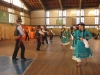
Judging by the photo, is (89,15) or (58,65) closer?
(58,65)

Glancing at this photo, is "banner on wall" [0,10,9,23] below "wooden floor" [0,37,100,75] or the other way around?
the other way around

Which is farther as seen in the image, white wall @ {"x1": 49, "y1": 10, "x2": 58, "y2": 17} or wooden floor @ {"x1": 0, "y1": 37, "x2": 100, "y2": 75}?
white wall @ {"x1": 49, "y1": 10, "x2": 58, "y2": 17}

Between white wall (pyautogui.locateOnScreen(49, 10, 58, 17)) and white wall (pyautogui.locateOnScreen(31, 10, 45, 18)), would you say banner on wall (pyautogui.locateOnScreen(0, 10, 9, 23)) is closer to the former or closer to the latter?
white wall (pyautogui.locateOnScreen(31, 10, 45, 18))

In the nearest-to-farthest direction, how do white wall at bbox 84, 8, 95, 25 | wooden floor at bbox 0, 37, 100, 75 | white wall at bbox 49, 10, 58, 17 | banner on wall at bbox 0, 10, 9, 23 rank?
wooden floor at bbox 0, 37, 100, 75 → banner on wall at bbox 0, 10, 9, 23 → white wall at bbox 84, 8, 95, 25 → white wall at bbox 49, 10, 58, 17

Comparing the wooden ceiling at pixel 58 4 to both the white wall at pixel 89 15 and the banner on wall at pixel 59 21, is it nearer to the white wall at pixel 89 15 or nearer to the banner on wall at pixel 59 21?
the white wall at pixel 89 15

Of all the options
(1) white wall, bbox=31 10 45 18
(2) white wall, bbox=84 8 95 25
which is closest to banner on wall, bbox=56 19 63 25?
(1) white wall, bbox=31 10 45 18

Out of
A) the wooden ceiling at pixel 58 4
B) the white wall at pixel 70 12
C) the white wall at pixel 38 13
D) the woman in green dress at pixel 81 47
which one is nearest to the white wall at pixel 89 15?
the wooden ceiling at pixel 58 4

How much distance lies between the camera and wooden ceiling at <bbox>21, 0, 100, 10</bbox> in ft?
90.7

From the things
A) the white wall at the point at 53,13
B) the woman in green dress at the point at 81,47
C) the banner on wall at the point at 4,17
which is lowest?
the woman in green dress at the point at 81,47

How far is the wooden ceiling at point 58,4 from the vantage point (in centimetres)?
2763

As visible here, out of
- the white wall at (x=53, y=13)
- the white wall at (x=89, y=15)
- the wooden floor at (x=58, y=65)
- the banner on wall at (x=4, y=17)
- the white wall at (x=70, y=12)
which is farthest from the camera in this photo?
the white wall at (x=53, y=13)

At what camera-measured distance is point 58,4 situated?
29078 mm

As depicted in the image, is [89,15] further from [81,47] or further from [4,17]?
[81,47]

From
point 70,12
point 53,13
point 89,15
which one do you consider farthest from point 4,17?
point 89,15
